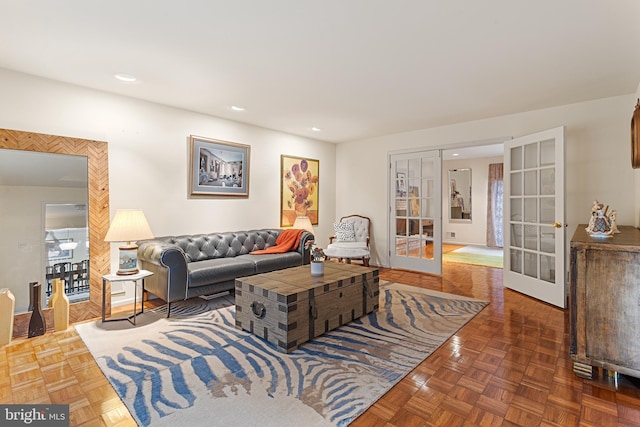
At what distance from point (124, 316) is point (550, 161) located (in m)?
5.00

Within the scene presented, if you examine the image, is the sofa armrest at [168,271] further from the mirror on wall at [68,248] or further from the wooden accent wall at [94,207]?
the mirror on wall at [68,248]

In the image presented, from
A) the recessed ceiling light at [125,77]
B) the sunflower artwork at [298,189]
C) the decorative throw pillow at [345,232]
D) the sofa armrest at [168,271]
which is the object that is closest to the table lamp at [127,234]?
the sofa armrest at [168,271]

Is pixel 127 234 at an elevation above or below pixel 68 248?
above

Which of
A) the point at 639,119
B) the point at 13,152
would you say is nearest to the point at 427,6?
the point at 639,119

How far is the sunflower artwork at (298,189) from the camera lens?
215 inches

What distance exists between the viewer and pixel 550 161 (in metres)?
3.72

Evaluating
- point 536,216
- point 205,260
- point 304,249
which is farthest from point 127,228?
point 536,216

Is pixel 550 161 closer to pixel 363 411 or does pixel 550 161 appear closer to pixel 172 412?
pixel 363 411

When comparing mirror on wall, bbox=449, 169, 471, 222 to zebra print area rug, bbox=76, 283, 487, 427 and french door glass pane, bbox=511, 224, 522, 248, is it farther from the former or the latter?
zebra print area rug, bbox=76, 283, 487, 427

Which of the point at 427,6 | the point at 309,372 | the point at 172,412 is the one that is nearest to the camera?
the point at 172,412

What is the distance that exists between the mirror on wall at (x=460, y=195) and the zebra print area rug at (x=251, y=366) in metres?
5.94

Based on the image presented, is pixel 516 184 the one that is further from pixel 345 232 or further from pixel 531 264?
pixel 345 232

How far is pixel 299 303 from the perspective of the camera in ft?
8.02

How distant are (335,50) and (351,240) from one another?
142 inches
